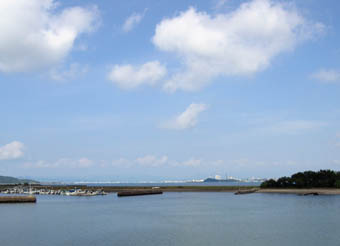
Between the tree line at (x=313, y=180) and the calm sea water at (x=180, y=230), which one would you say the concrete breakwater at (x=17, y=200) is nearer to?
the calm sea water at (x=180, y=230)

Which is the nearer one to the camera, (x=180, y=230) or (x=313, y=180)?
(x=180, y=230)

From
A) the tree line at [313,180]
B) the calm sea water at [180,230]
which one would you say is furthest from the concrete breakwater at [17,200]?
the tree line at [313,180]

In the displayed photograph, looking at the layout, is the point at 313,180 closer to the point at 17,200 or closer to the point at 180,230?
the point at 17,200

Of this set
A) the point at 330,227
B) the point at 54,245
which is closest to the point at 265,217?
the point at 330,227

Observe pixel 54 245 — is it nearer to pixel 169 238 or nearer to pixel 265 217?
pixel 169 238

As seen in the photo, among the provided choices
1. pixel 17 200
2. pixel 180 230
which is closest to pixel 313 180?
pixel 17 200

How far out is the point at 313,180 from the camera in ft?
387

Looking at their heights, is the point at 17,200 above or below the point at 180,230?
above

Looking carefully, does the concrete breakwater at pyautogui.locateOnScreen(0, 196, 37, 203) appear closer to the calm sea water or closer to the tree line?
the calm sea water

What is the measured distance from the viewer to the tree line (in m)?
115

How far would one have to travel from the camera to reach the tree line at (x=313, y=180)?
115 m

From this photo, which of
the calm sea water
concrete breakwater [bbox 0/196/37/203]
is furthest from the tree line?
concrete breakwater [bbox 0/196/37/203]

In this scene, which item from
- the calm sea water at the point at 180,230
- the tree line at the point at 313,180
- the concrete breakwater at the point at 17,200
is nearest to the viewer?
the calm sea water at the point at 180,230

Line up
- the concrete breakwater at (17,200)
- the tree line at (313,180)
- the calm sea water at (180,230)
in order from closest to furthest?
the calm sea water at (180,230) < the concrete breakwater at (17,200) < the tree line at (313,180)
